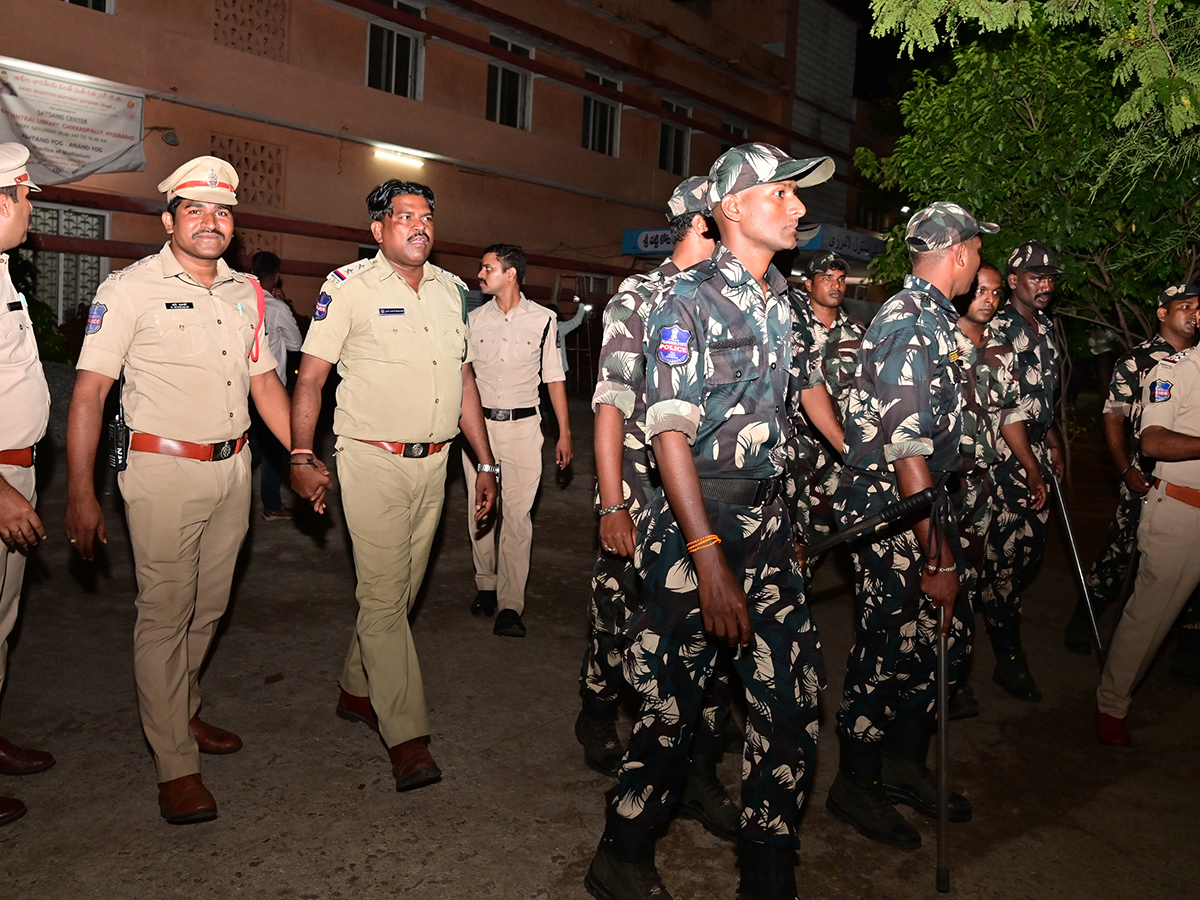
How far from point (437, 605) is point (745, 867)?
370cm

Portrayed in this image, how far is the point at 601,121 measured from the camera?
24.0 meters

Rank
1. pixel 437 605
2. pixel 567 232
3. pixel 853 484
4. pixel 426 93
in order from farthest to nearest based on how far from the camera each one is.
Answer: pixel 567 232
pixel 426 93
pixel 437 605
pixel 853 484

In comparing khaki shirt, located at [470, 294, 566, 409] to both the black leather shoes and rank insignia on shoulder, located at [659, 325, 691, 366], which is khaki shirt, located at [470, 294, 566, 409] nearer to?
the black leather shoes

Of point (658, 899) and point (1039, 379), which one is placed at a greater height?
point (1039, 379)

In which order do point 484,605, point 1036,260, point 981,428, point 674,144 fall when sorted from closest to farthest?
point 981,428 < point 1036,260 < point 484,605 < point 674,144

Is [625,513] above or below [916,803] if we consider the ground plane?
above

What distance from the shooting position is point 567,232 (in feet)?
75.3

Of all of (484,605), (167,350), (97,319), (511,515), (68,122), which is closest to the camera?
(97,319)

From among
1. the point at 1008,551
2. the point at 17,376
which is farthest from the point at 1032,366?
the point at 17,376

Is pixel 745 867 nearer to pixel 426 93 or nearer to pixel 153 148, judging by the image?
pixel 153 148

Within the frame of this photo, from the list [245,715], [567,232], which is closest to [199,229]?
[245,715]

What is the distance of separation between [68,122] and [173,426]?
1270 centimetres

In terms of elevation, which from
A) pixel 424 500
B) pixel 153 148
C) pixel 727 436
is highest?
pixel 153 148

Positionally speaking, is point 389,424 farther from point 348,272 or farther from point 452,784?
point 452,784
